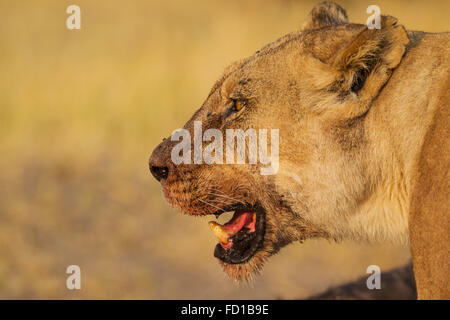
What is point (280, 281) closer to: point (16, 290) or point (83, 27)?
point (16, 290)

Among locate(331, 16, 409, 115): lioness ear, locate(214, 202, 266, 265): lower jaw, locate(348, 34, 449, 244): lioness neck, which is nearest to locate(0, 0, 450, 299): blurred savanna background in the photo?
locate(214, 202, 266, 265): lower jaw

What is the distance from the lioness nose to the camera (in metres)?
3.39

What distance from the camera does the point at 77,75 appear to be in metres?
9.14

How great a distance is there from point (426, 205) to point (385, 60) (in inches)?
26.5

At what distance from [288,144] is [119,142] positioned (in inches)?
212

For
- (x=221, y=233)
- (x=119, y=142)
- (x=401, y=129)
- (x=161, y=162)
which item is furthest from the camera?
(x=119, y=142)

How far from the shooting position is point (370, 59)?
9.85 feet

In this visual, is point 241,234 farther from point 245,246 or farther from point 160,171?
point 160,171

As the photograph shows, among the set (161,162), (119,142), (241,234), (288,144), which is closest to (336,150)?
(288,144)

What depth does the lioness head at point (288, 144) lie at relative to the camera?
9.91 ft

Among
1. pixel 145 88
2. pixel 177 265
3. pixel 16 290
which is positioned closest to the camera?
pixel 16 290

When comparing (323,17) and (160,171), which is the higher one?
(323,17)

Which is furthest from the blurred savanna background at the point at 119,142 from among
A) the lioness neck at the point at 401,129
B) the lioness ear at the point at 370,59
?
the lioness ear at the point at 370,59

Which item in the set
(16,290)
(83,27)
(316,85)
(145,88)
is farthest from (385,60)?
(83,27)
